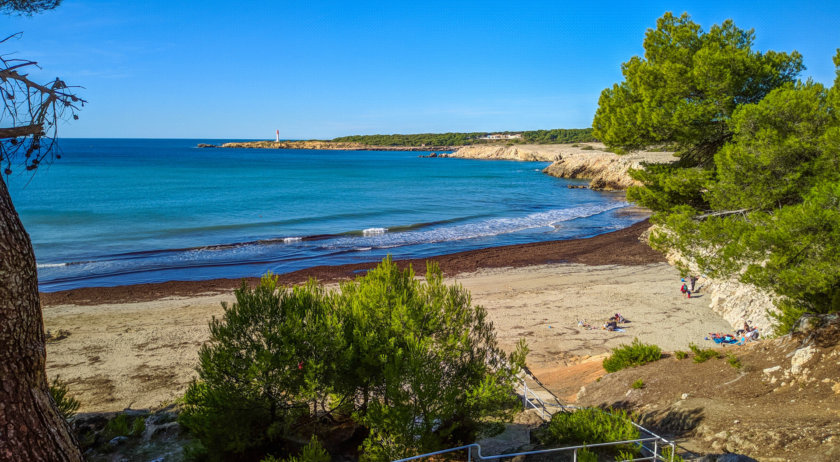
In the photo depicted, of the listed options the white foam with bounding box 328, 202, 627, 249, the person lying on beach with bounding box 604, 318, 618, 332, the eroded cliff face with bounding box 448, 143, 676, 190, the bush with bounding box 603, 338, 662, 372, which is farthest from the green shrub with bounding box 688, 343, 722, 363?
the eroded cliff face with bounding box 448, 143, 676, 190

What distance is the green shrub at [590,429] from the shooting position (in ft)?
24.2

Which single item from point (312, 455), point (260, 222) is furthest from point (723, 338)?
point (260, 222)

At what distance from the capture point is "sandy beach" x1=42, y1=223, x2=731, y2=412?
13500 mm

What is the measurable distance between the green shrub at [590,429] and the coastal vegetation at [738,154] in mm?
5081

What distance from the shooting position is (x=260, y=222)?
4028cm

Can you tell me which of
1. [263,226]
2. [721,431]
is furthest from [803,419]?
[263,226]

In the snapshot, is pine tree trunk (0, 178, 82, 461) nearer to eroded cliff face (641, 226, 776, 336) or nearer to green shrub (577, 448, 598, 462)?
green shrub (577, 448, 598, 462)

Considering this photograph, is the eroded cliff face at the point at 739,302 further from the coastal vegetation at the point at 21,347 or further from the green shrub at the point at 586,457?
the coastal vegetation at the point at 21,347

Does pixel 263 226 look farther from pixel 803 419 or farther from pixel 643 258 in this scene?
pixel 803 419

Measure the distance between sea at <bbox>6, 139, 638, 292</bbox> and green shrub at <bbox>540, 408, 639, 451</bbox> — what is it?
21226 mm

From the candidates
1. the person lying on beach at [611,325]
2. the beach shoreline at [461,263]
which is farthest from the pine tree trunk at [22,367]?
the person lying on beach at [611,325]

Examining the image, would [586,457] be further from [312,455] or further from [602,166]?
[602,166]

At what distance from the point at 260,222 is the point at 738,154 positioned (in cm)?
3538

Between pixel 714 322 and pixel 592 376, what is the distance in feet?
22.7
